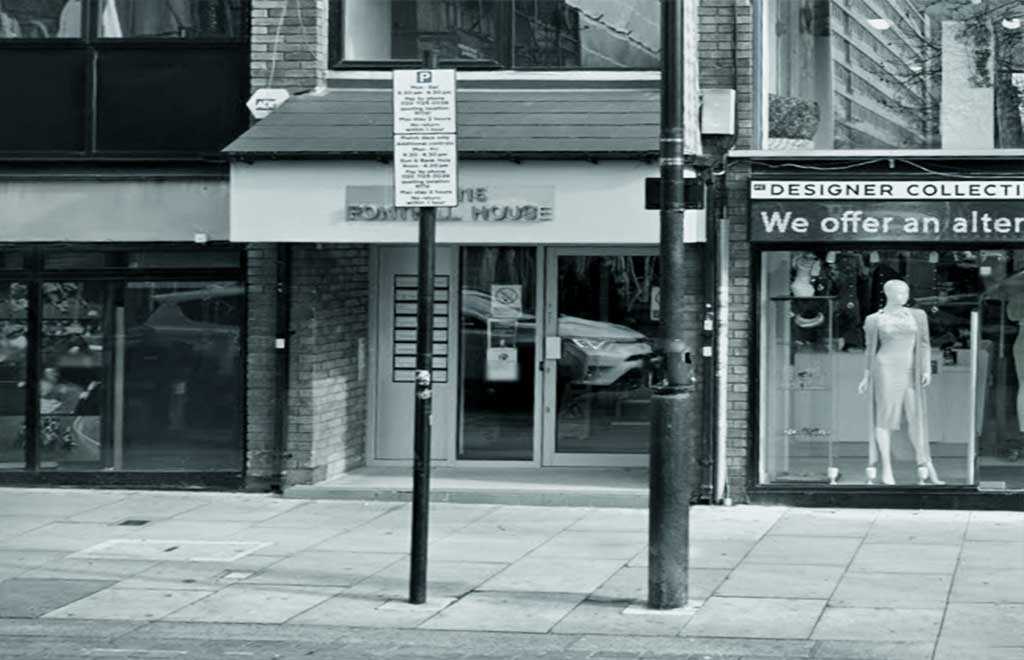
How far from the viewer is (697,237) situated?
14898 mm

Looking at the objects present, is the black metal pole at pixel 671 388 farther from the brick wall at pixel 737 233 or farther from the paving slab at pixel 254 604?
the brick wall at pixel 737 233

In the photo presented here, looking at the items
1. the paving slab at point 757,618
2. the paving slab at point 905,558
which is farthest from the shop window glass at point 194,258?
the paving slab at point 757,618

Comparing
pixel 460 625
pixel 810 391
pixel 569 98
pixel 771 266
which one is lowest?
pixel 460 625

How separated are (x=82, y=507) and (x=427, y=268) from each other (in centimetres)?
572

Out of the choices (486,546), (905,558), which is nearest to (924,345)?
(905,558)

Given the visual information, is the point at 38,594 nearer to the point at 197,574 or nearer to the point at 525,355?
the point at 197,574

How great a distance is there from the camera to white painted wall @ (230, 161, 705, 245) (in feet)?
47.5

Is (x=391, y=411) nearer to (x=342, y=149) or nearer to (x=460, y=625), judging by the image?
(x=342, y=149)

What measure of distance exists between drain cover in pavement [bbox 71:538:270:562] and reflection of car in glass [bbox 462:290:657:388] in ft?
13.8

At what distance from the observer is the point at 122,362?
16266mm

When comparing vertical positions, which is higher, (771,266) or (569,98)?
(569,98)

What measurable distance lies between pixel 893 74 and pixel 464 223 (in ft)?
13.0

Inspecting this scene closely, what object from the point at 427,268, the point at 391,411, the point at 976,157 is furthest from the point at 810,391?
the point at 427,268

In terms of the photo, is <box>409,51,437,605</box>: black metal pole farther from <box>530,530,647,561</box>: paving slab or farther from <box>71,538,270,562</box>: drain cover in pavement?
<box>71,538,270,562</box>: drain cover in pavement
